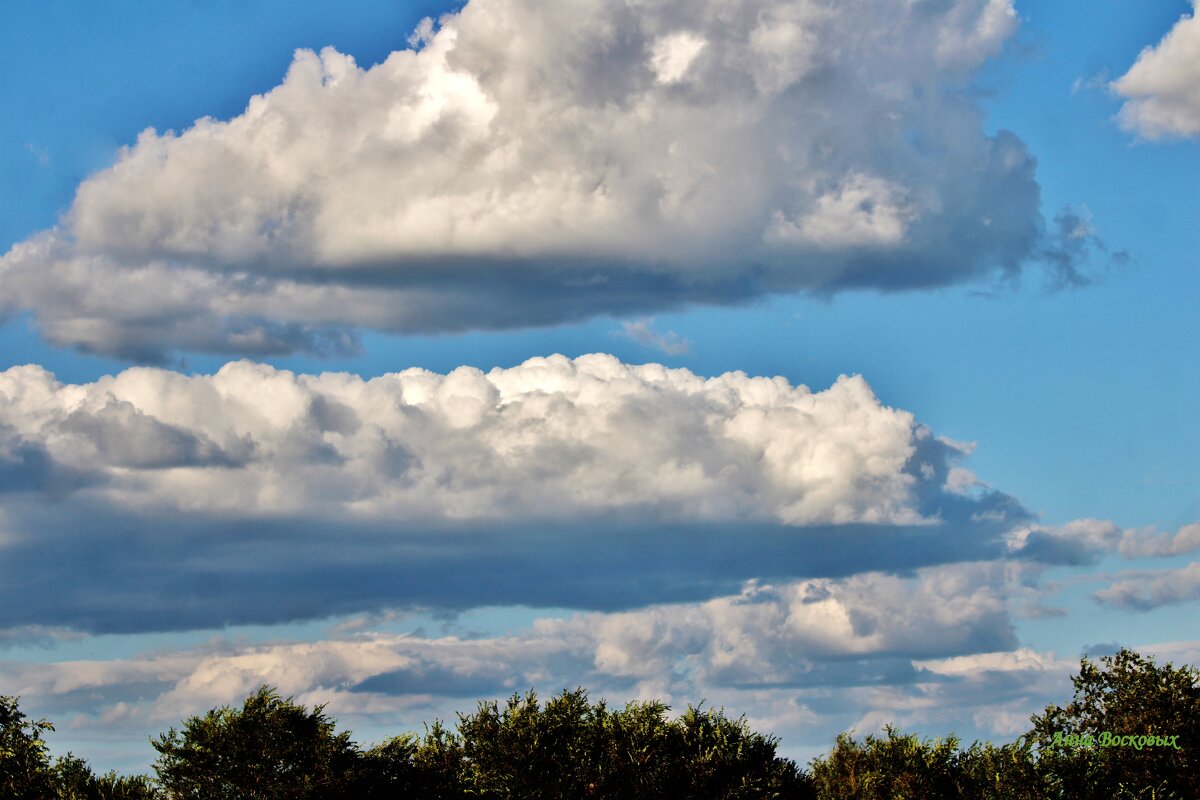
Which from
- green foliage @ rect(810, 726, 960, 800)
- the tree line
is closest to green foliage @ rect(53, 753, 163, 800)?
the tree line

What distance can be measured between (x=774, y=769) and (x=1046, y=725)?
18.8 meters

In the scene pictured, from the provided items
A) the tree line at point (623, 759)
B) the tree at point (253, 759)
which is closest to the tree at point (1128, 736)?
the tree line at point (623, 759)

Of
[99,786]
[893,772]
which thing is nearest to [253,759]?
[99,786]

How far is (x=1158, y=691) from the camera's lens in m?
106

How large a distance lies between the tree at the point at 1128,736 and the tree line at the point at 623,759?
87mm

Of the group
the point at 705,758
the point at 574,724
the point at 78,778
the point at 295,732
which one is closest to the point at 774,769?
the point at 705,758

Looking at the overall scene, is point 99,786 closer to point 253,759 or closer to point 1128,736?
point 253,759

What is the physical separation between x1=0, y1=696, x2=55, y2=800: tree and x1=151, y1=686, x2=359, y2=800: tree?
7617 mm

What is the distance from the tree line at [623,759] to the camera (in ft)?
344

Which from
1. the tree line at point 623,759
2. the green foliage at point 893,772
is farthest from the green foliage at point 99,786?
the green foliage at point 893,772

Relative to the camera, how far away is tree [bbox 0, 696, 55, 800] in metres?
107

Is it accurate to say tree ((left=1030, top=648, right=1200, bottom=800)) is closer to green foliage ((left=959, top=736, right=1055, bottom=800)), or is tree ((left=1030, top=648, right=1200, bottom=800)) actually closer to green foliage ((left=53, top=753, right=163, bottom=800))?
green foliage ((left=959, top=736, right=1055, bottom=800))

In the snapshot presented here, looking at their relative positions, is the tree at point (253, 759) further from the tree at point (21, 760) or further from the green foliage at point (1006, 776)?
the green foliage at point (1006, 776)

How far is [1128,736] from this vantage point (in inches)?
A: 4139
